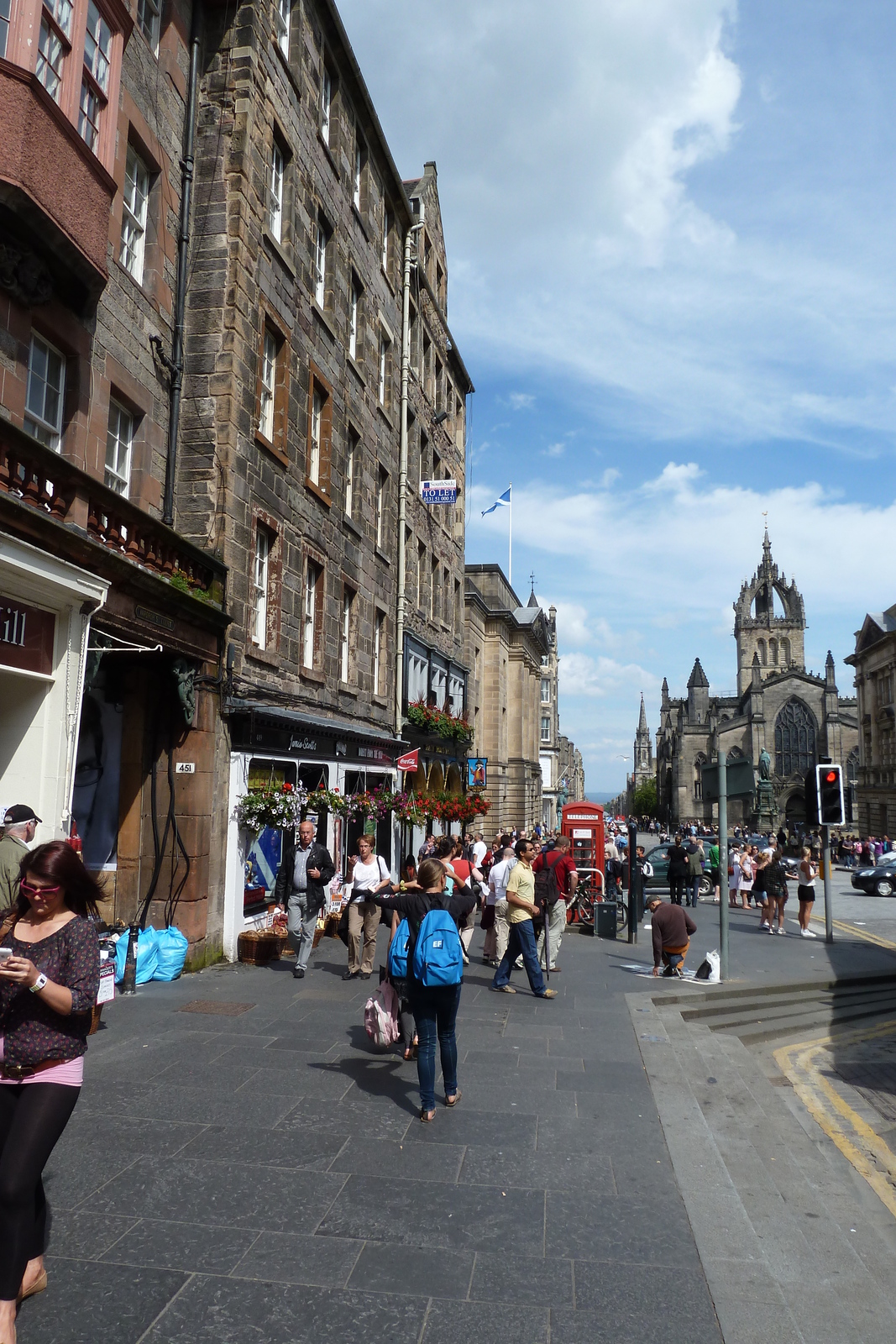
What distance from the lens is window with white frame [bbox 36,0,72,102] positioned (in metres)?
8.83

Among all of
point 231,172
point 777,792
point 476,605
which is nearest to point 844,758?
point 777,792

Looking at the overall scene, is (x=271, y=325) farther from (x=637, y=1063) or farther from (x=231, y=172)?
(x=637, y=1063)

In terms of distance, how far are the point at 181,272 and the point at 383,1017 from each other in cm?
1055

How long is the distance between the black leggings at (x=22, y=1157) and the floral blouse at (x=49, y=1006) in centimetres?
14

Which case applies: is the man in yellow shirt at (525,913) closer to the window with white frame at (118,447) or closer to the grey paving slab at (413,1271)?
the grey paving slab at (413,1271)

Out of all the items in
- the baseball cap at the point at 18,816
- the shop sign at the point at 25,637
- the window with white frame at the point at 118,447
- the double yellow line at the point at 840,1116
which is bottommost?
the double yellow line at the point at 840,1116

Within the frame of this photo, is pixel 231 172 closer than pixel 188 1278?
No

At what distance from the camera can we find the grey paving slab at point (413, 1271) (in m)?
4.24

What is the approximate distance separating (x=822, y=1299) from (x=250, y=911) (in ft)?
33.5

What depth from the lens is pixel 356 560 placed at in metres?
19.4

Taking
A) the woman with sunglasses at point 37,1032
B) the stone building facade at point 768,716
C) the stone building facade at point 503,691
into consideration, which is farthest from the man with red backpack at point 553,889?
the stone building facade at point 768,716

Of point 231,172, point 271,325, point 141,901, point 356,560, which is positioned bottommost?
point 141,901

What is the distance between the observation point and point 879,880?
3381 cm

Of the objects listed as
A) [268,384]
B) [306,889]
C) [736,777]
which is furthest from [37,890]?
[268,384]
